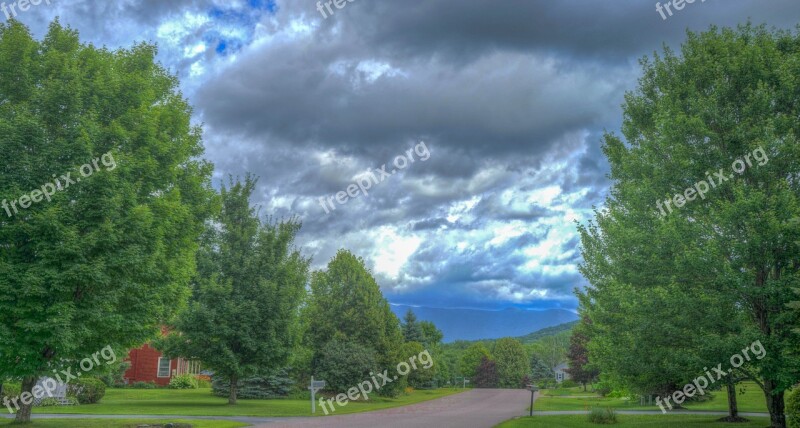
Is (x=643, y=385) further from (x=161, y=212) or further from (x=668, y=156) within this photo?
(x=161, y=212)

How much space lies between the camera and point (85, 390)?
106ft

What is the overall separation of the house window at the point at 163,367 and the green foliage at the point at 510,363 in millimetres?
68573

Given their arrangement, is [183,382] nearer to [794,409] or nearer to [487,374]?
[794,409]

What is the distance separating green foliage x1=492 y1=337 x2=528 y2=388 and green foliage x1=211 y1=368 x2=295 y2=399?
69.3 m

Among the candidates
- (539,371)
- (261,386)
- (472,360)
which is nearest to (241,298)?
(261,386)

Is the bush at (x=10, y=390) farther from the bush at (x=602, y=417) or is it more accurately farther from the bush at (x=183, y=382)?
the bush at (x=602, y=417)

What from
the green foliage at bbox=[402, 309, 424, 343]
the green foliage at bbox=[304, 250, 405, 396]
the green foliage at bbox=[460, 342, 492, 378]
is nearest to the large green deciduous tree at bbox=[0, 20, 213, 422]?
the green foliage at bbox=[304, 250, 405, 396]

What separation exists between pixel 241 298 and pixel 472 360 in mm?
85548

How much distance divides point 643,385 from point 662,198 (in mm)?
10199

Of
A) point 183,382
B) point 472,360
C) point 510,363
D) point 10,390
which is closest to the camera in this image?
point 10,390

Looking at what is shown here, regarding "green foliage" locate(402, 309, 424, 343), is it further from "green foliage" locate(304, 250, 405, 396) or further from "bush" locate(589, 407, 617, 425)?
"bush" locate(589, 407, 617, 425)

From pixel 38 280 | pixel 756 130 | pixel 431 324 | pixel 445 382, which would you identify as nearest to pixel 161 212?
pixel 38 280

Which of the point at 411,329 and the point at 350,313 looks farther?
the point at 411,329

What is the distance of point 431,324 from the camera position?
102438mm
